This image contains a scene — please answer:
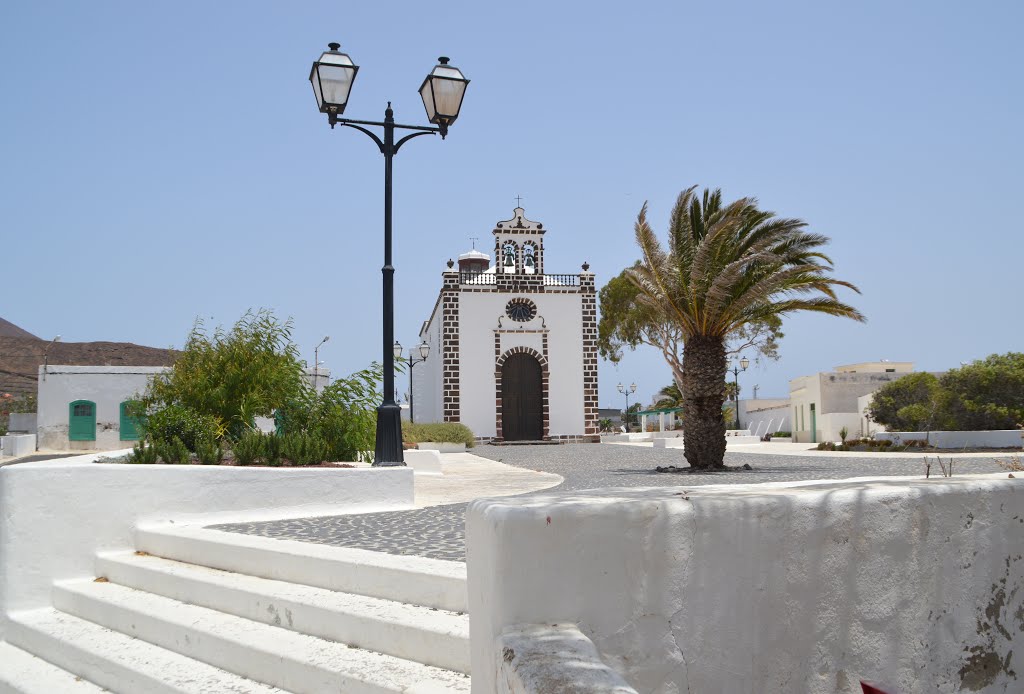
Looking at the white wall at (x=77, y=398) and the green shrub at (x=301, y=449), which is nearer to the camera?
the green shrub at (x=301, y=449)

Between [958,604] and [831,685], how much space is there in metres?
0.72

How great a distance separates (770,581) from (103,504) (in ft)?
18.3

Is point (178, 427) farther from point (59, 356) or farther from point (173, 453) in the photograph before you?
point (59, 356)

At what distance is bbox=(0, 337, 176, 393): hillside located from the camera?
157 ft

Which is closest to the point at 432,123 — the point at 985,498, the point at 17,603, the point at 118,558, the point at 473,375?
the point at 118,558

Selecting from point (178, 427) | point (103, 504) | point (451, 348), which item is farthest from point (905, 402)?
A: point (103, 504)

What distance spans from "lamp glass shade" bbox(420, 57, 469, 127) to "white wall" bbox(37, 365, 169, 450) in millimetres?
23710

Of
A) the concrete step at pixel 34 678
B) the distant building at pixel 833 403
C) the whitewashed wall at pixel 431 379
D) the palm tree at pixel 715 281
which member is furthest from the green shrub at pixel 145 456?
the distant building at pixel 833 403

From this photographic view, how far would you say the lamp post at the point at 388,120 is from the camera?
8.31 m

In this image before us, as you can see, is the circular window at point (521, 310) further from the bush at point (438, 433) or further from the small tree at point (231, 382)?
the small tree at point (231, 382)

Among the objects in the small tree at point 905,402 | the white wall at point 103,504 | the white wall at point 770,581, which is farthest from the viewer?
the small tree at point 905,402

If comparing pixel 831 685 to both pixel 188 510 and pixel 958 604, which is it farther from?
pixel 188 510

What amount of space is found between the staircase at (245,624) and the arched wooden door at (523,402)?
27.5 m

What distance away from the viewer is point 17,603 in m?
6.19
